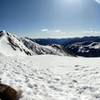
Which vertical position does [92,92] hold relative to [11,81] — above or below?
below

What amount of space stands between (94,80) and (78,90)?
5.98 ft

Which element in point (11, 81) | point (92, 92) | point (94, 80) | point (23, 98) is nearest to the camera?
point (23, 98)

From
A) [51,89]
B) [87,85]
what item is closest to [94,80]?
[87,85]

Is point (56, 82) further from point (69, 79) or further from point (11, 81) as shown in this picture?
point (11, 81)

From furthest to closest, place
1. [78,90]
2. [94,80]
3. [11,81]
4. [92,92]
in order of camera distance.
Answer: [94,80], [11,81], [78,90], [92,92]

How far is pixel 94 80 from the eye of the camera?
10477mm

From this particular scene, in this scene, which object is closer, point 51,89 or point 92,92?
point 92,92

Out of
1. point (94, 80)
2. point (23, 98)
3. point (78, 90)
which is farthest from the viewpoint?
point (94, 80)

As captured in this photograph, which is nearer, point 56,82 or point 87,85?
point 87,85

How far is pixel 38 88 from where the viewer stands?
920 centimetres

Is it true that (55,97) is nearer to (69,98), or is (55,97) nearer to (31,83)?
(69,98)

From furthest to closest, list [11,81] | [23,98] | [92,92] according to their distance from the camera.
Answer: [11,81]
[92,92]
[23,98]

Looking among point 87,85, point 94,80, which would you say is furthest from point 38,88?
A: point 94,80

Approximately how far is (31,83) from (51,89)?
4.05ft
